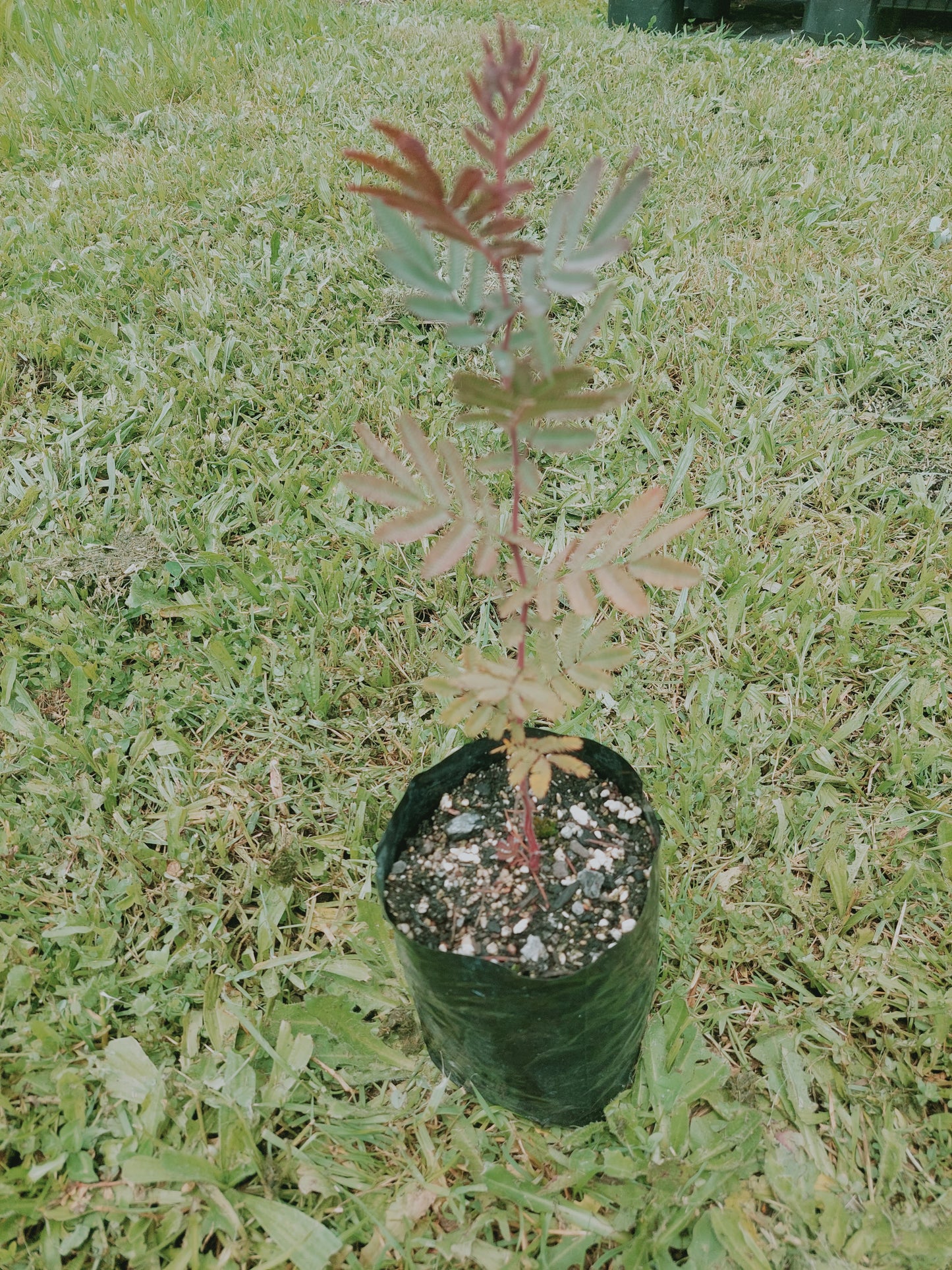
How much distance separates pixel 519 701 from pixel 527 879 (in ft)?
1.29

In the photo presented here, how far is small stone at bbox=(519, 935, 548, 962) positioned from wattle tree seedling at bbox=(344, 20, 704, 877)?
0.09 meters

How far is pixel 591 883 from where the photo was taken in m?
1.27

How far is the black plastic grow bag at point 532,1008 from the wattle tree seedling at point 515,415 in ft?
0.53

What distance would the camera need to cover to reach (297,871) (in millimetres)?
1706

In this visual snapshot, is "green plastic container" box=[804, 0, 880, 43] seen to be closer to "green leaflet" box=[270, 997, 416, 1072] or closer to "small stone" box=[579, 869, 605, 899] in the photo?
"small stone" box=[579, 869, 605, 899]

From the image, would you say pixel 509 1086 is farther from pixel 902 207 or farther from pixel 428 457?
pixel 902 207

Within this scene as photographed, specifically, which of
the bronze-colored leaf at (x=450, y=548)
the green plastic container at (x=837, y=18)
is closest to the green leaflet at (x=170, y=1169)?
the bronze-colored leaf at (x=450, y=548)

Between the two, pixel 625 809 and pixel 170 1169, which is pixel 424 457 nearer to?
pixel 625 809

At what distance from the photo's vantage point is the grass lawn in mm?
1328

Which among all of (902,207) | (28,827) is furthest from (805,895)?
(902,207)

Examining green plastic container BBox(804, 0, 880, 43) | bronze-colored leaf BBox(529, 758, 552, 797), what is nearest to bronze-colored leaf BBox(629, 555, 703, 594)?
bronze-colored leaf BBox(529, 758, 552, 797)

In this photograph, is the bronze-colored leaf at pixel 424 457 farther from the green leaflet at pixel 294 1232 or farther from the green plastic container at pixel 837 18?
the green plastic container at pixel 837 18

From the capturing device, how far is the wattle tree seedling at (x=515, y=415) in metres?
A: 0.75

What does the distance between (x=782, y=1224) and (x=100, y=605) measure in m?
1.77
